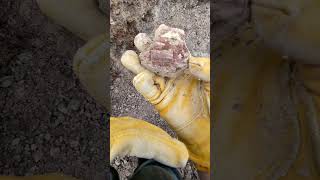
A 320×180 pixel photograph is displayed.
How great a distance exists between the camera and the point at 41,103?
1.30ft

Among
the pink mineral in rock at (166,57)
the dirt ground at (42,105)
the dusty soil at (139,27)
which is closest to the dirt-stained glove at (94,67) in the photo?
the dirt ground at (42,105)

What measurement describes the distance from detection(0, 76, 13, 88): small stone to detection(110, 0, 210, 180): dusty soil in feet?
2.06

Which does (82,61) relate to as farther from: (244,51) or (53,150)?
(244,51)

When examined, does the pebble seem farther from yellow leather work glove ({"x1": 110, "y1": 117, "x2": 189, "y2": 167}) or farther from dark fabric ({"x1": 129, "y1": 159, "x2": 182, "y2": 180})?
dark fabric ({"x1": 129, "y1": 159, "x2": 182, "y2": 180})

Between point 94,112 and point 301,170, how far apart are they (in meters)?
0.30

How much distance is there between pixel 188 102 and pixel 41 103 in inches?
16.7

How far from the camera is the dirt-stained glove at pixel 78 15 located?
387 millimetres

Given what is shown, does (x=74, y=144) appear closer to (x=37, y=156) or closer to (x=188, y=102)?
(x=37, y=156)

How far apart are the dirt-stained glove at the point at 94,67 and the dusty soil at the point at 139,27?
1.93ft

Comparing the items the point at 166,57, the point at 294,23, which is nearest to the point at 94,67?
the point at 294,23

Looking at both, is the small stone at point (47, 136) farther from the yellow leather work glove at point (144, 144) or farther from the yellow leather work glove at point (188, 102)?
the yellow leather work glove at point (188, 102)

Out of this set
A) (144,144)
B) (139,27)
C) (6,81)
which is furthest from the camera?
(139,27)

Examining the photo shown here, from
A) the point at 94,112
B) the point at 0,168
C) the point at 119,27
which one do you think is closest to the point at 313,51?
the point at 94,112

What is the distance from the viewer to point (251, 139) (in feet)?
1.74
